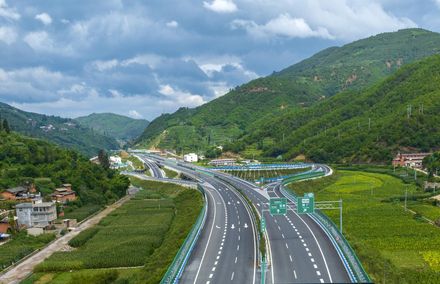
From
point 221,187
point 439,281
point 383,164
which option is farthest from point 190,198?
point 383,164

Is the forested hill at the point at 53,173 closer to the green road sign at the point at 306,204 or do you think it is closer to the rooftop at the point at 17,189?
the rooftop at the point at 17,189

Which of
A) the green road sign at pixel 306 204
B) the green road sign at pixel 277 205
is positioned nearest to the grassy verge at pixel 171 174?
the green road sign at pixel 277 205

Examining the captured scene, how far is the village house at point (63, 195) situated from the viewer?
116 m

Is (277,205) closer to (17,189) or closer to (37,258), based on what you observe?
(37,258)

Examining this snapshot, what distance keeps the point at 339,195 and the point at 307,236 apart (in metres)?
55.1

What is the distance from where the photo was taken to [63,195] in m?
117

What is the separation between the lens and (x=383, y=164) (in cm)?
17162

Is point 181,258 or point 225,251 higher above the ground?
point 181,258

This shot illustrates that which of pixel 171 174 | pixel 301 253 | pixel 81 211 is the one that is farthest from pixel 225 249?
pixel 171 174

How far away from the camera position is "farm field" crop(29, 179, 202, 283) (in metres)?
61.7

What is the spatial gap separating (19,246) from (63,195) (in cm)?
3956

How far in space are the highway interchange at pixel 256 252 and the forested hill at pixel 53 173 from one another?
49.2 metres

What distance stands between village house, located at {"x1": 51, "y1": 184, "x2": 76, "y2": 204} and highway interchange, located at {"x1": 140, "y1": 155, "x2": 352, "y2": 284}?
45565mm

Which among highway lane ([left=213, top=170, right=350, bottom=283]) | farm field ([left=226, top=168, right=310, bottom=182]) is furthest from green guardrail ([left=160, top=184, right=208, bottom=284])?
farm field ([left=226, top=168, right=310, bottom=182])
